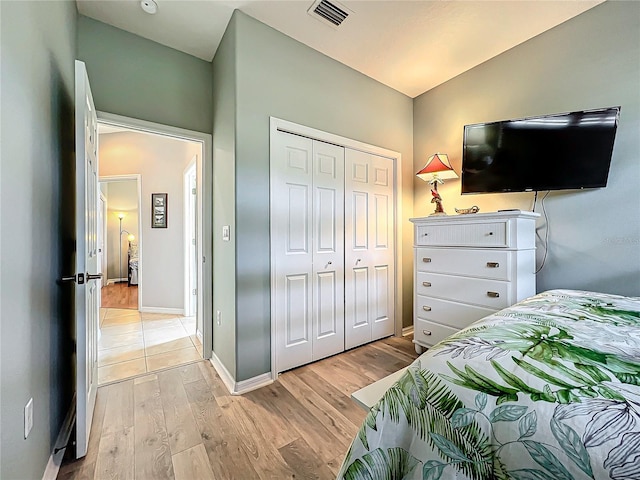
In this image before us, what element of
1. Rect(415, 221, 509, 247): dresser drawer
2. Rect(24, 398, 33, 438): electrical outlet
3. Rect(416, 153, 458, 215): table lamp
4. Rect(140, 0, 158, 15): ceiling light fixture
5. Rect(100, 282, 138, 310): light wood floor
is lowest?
Rect(100, 282, 138, 310): light wood floor

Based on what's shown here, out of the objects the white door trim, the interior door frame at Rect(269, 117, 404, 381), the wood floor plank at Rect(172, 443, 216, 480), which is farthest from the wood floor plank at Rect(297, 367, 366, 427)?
the white door trim

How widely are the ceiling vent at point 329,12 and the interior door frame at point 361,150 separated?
0.77 metres

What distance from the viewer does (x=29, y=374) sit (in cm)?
105

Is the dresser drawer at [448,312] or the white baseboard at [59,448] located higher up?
the dresser drawer at [448,312]

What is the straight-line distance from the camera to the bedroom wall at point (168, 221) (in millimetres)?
3832

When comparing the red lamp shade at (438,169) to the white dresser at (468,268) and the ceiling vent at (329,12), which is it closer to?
the white dresser at (468,268)

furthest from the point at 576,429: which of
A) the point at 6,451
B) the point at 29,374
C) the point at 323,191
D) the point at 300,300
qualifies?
the point at 323,191

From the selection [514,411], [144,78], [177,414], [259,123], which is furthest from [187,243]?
[514,411]

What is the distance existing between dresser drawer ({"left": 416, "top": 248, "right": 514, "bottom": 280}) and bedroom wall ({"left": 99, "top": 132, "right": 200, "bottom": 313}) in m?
3.24

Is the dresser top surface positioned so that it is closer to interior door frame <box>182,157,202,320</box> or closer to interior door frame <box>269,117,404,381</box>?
interior door frame <box>269,117,404,381</box>

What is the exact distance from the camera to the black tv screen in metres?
1.83

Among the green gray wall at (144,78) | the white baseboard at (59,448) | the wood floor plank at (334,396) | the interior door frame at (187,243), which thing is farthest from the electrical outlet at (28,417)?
the interior door frame at (187,243)

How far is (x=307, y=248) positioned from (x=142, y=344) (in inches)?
80.9

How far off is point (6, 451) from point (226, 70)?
240 cm
